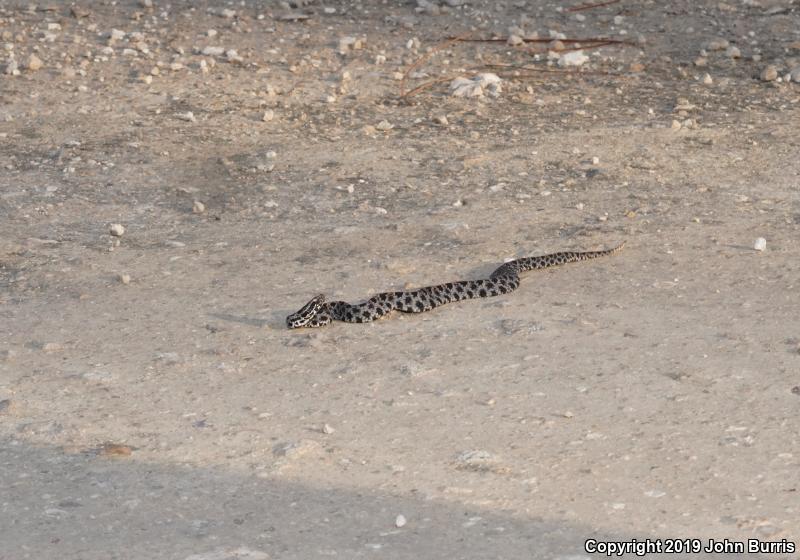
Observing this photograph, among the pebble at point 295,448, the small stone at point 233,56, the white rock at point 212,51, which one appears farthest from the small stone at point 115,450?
the white rock at point 212,51

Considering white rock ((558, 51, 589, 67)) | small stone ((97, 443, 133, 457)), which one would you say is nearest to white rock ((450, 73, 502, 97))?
white rock ((558, 51, 589, 67))

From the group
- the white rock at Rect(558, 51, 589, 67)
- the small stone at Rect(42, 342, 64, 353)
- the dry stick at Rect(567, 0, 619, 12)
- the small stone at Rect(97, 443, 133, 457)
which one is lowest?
the small stone at Rect(42, 342, 64, 353)

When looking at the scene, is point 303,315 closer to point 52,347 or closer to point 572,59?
point 52,347

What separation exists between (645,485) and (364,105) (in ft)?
22.1

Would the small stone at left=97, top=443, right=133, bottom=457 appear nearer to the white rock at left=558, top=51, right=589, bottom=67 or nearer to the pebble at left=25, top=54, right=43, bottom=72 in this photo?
the pebble at left=25, top=54, right=43, bottom=72

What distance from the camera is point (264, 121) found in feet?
37.2

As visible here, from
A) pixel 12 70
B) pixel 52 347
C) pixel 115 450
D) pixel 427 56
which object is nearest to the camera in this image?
pixel 115 450

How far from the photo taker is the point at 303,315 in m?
7.51

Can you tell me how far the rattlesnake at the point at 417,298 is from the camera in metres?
7.57

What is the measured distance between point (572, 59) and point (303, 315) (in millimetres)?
5928

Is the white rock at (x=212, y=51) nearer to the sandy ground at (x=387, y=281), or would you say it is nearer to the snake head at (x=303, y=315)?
the sandy ground at (x=387, y=281)

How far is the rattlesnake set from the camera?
7.57 m

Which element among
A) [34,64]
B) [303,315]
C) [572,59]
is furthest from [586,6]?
[303,315]

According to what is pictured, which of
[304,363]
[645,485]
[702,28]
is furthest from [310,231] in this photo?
[702,28]
